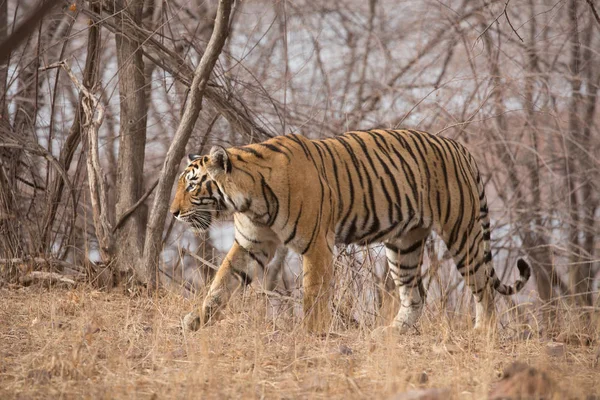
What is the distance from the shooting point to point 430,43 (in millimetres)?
10469

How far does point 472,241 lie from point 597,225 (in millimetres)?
5468

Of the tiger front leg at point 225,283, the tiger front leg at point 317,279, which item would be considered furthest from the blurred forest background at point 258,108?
the tiger front leg at point 317,279

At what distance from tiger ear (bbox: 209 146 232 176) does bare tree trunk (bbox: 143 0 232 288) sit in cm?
107

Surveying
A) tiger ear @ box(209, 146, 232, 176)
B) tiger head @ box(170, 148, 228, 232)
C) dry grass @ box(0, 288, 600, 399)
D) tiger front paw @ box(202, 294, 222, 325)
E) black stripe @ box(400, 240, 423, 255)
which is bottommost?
dry grass @ box(0, 288, 600, 399)

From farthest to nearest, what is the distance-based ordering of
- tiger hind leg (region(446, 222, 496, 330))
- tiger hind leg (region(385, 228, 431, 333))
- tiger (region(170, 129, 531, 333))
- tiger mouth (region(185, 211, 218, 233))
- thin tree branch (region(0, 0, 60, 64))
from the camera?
1. tiger hind leg (region(385, 228, 431, 333))
2. tiger hind leg (region(446, 222, 496, 330))
3. tiger mouth (region(185, 211, 218, 233))
4. tiger (region(170, 129, 531, 333))
5. thin tree branch (region(0, 0, 60, 64))

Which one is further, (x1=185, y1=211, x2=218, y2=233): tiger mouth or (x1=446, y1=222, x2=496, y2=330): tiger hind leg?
(x1=446, y1=222, x2=496, y2=330): tiger hind leg

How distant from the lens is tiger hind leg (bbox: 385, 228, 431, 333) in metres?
6.48

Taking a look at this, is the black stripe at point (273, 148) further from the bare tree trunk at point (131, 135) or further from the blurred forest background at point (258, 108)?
the bare tree trunk at point (131, 135)

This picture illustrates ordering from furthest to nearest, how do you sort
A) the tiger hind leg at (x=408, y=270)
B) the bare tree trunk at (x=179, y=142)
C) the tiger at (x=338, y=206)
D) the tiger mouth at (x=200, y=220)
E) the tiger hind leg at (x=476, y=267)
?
the tiger hind leg at (x=408, y=270) < the tiger hind leg at (x=476, y=267) < the bare tree trunk at (x=179, y=142) < the tiger mouth at (x=200, y=220) < the tiger at (x=338, y=206)

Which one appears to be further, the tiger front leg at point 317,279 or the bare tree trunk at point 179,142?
the bare tree trunk at point 179,142

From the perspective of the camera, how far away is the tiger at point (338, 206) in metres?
5.22

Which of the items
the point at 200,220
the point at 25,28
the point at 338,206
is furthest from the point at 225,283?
the point at 25,28

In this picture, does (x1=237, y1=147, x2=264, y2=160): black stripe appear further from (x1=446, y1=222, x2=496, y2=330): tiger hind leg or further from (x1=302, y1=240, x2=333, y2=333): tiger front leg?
(x1=446, y1=222, x2=496, y2=330): tiger hind leg

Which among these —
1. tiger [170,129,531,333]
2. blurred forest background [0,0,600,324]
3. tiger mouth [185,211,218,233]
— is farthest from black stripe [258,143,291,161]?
blurred forest background [0,0,600,324]
